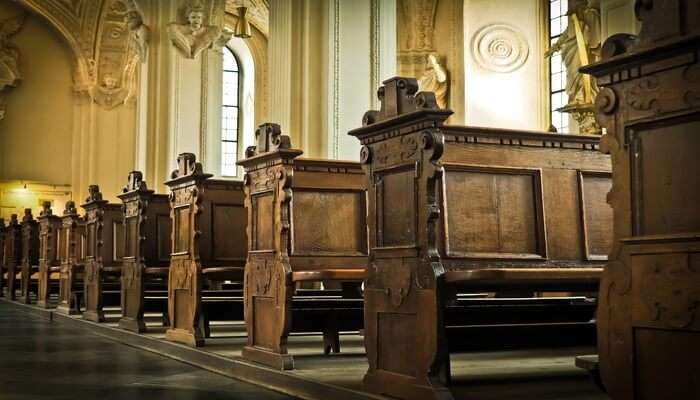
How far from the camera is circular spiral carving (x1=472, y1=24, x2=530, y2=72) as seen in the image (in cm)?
1875

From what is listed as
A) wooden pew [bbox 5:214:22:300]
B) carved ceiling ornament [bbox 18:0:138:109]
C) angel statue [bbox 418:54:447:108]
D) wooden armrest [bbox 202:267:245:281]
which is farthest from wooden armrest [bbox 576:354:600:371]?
carved ceiling ornament [bbox 18:0:138:109]

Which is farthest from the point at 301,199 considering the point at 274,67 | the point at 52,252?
the point at 52,252

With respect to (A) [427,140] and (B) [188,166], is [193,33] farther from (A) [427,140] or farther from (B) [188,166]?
(A) [427,140]

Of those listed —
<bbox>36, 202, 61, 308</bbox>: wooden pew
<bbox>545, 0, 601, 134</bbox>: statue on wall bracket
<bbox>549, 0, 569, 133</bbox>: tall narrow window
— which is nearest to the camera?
<bbox>36, 202, 61, 308</bbox>: wooden pew

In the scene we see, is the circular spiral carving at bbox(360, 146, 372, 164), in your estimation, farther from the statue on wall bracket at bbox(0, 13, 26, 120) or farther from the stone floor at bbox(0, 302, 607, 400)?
the statue on wall bracket at bbox(0, 13, 26, 120)

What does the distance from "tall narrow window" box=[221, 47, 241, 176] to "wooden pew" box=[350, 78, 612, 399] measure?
68.9 feet

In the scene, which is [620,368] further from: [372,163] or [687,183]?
[372,163]

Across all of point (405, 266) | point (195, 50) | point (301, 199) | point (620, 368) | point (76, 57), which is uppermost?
point (76, 57)

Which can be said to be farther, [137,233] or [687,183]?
[137,233]

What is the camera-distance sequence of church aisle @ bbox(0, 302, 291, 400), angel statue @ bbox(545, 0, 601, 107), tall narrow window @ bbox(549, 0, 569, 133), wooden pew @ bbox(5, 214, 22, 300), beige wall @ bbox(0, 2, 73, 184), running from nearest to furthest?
church aisle @ bbox(0, 302, 291, 400) → angel statue @ bbox(545, 0, 601, 107) → wooden pew @ bbox(5, 214, 22, 300) → tall narrow window @ bbox(549, 0, 569, 133) → beige wall @ bbox(0, 2, 73, 184)

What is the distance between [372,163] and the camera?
15.9 ft

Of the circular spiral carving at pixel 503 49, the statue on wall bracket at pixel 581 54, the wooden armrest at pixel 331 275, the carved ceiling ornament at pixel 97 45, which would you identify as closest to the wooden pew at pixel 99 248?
the wooden armrest at pixel 331 275

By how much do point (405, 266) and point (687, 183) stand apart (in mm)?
1643

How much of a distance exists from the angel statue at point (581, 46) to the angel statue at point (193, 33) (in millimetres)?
5529
